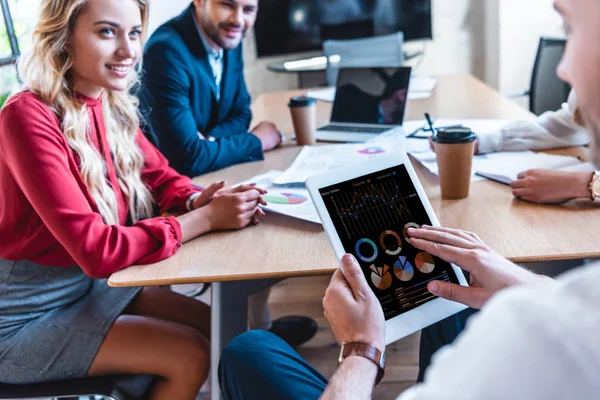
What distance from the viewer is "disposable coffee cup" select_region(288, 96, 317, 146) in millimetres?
1983

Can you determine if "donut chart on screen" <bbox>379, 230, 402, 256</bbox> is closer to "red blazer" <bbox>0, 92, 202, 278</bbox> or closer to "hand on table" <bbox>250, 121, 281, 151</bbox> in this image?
"red blazer" <bbox>0, 92, 202, 278</bbox>

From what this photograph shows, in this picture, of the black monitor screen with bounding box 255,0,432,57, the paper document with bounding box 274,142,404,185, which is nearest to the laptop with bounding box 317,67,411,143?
the paper document with bounding box 274,142,404,185

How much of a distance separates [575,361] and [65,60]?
1.27m

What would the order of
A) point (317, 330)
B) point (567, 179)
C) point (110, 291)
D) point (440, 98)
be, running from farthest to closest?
point (440, 98) → point (317, 330) → point (110, 291) → point (567, 179)

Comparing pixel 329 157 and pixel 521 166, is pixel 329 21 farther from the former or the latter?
pixel 521 166

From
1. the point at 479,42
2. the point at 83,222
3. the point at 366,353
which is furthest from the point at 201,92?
the point at 479,42

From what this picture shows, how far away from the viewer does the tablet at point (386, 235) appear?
109cm

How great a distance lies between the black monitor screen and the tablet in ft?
11.7

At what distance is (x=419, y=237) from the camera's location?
111 centimetres

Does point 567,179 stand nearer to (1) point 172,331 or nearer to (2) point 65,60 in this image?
(1) point 172,331

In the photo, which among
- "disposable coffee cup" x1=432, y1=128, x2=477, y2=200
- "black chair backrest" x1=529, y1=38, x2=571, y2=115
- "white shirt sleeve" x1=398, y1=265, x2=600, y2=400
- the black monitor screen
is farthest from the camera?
the black monitor screen

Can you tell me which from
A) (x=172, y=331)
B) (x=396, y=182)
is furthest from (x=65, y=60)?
(x=396, y=182)

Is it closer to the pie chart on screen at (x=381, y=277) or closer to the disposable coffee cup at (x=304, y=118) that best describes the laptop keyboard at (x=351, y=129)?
the disposable coffee cup at (x=304, y=118)

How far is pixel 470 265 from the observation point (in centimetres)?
106
